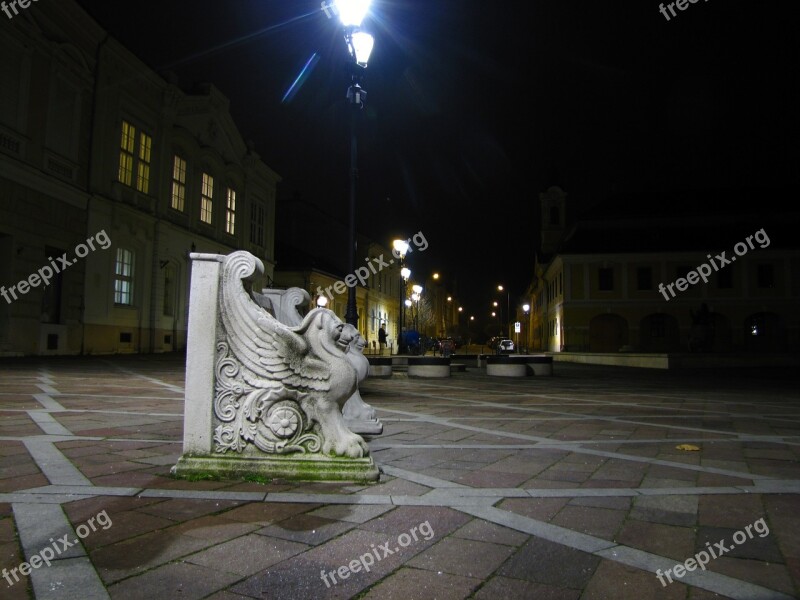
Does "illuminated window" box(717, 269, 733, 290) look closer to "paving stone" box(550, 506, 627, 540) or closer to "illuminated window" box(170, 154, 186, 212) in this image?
"illuminated window" box(170, 154, 186, 212)

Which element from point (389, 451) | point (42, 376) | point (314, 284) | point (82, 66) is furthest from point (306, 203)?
point (389, 451)

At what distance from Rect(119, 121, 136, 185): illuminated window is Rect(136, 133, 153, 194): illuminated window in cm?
56

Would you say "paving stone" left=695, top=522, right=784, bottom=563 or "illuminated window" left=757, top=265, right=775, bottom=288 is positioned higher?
"illuminated window" left=757, top=265, right=775, bottom=288

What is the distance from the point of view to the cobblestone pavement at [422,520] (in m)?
2.30

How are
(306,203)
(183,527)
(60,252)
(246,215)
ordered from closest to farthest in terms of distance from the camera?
(183,527) < (60,252) < (246,215) < (306,203)

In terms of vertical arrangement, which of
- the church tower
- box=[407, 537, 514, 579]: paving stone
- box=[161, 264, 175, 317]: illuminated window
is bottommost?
box=[407, 537, 514, 579]: paving stone

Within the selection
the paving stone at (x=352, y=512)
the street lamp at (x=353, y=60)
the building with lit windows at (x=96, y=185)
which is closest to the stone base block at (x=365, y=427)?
the paving stone at (x=352, y=512)

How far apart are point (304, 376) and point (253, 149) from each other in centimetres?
3597

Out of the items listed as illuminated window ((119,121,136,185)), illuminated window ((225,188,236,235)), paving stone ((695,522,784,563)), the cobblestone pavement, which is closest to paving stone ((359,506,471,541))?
the cobblestone pavement

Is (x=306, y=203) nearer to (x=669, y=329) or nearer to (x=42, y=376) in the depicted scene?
(x=669, y=329)

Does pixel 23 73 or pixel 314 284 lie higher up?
pixel 23 73

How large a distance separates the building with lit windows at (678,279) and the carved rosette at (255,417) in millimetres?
41393

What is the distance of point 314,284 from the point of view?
4297 centimetres

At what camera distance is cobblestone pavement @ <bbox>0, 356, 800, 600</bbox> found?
2297 mm
